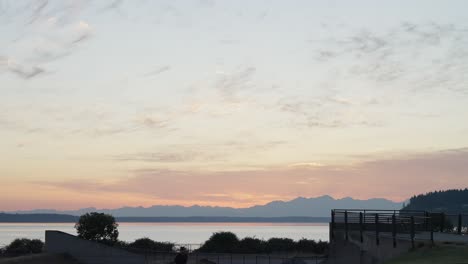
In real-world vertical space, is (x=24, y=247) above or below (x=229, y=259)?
above

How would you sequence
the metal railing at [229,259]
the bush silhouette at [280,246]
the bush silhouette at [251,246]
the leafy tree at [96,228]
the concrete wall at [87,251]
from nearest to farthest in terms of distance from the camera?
the concrete wall at [87,251]
the metal railing at [229,259]
the leafy tree at [96,228]
the bush silhouette at [251,246]
the bush silhouette at [280,246]

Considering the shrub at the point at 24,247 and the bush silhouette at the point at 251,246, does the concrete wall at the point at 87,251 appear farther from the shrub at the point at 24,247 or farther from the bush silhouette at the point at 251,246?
the bush silhouette at the point at 251,246

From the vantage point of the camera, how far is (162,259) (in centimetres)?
5812

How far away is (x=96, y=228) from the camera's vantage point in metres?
66.5

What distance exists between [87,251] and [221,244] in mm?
19536

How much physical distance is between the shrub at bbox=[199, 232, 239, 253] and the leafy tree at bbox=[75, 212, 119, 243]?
9043 millimetres

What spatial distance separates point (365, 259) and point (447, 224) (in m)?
15.7

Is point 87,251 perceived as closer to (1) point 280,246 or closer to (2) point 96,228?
(2) point 96,228

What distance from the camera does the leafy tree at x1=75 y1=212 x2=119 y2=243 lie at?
6625 centimetres

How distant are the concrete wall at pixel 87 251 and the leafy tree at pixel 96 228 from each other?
32.1 feet

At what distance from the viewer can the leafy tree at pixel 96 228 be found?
217ft

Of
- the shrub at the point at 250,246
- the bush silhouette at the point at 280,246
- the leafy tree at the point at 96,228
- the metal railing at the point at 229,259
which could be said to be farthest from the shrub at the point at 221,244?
the leafy tree at the point at 96,228

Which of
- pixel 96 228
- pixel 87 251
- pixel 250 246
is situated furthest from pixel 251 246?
pixel 87 251

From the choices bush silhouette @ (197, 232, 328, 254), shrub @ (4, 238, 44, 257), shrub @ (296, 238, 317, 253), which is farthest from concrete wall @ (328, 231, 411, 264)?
shrub @ (4, 238, 44, 257)
